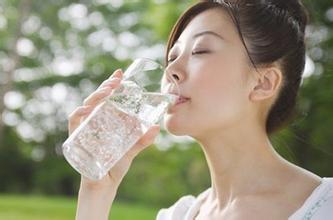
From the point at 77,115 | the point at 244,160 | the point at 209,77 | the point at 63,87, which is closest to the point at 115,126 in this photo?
the point at 77,115

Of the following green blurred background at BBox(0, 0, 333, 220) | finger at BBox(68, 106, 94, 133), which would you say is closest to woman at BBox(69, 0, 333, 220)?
finger at BBox(68, 106, 94, 133)

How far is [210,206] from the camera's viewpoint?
1167mm

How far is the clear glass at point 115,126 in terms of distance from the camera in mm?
904

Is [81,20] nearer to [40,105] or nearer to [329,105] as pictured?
[40,105]

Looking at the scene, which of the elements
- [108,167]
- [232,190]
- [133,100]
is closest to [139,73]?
[133,100]

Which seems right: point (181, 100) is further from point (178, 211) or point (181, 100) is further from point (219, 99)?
point (178, 211)

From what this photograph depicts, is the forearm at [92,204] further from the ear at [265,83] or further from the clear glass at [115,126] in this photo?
the ear at [265,83]

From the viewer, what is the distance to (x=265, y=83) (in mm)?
1050

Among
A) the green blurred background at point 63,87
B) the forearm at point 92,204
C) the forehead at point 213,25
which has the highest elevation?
the forehead at point 213,25

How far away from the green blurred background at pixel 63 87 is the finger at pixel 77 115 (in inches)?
231

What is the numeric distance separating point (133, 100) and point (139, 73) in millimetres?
47

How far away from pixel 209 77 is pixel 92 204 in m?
0.28

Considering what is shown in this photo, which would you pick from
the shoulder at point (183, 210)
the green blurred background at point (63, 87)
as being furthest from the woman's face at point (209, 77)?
the green blurred background at point (63, 87)

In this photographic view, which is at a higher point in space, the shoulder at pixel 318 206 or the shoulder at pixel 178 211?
the shoulder at pixel 318 206
